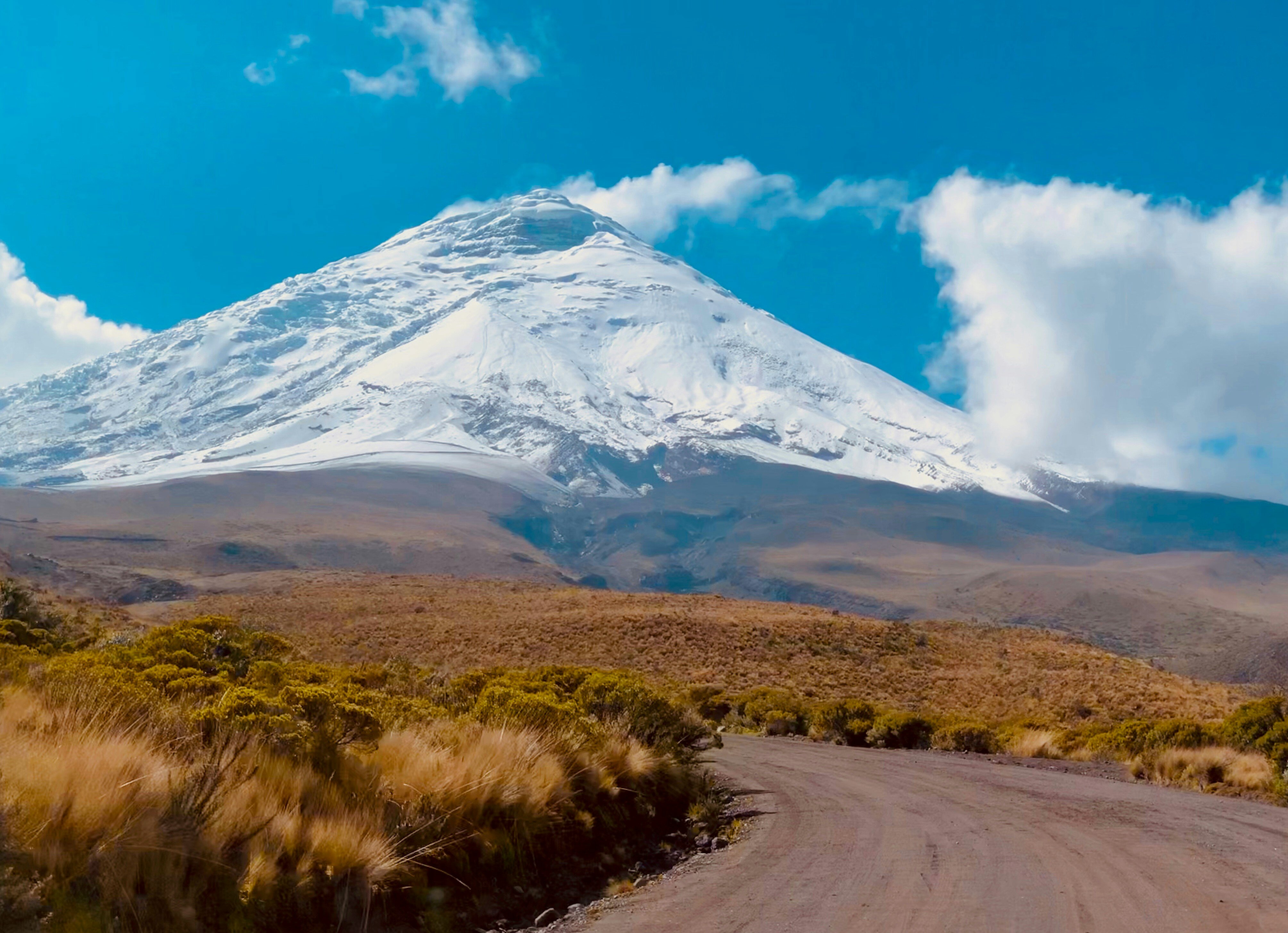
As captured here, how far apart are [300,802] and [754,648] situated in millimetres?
38978

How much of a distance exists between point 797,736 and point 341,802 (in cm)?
1899

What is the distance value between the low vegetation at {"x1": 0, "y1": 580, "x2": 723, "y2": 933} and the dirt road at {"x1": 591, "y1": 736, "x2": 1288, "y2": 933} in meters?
1.12

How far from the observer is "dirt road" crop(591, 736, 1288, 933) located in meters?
7.10

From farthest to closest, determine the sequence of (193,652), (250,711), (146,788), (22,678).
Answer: (193,652), (22,678), (250,711), (146,788)

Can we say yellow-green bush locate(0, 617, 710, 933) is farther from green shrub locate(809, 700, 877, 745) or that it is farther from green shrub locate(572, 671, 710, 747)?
green shrub locate(809, 700, 877, 745)

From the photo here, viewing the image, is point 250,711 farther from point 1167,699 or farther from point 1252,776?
point 1167,699

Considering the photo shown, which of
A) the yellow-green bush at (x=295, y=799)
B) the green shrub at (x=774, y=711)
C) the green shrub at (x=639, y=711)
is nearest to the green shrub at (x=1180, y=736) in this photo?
the green shrub at (x=639, y=711)

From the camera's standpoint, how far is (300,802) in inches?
276

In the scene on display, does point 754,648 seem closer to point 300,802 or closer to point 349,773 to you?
point 349,773

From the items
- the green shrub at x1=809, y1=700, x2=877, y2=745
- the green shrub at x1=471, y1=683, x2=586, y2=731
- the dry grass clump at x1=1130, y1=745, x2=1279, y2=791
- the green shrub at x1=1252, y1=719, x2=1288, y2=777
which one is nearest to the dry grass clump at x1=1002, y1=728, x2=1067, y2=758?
the dry grass clump at x1=1130, y1=745, x2=1279, y2=791

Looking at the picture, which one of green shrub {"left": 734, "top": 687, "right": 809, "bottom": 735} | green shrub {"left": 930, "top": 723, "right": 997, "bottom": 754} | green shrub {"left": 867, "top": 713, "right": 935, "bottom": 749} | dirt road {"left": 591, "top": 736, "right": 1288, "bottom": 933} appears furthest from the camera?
green shrub {"left": 734, "top": 687, "right": 809, "bottom": 735}

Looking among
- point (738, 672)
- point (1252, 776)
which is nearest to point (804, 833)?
point (1252, 776)

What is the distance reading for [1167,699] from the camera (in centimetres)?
3250

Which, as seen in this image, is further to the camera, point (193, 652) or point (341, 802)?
point (193, 652)
